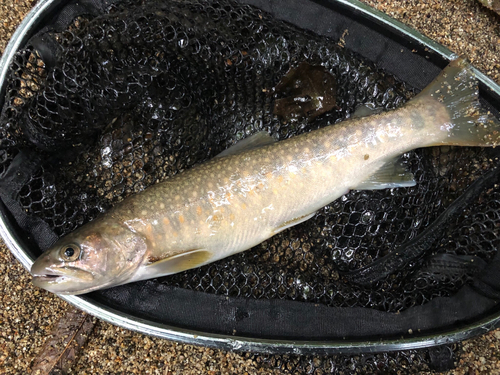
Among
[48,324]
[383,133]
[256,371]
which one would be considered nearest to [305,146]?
[383,133]

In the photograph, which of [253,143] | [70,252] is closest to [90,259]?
[70,252]

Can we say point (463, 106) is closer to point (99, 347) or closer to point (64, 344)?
point (99, 347)

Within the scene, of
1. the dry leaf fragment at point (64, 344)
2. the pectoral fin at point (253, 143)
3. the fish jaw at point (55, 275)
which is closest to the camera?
the fish jaw at point (55, 275)

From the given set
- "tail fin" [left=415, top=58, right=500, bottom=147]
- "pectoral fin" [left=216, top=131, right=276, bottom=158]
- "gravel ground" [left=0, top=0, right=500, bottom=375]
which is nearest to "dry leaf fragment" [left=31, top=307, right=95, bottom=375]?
"gravel ground" [left=0, top=0, right=500, bottom=375]

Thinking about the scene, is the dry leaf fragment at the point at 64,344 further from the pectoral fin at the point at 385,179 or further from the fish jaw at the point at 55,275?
the pectoral fin at the point at 385,179

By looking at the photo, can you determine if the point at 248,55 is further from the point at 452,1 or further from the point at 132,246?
the point at 452,1

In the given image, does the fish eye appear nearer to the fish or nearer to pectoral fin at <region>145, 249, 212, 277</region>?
the fish

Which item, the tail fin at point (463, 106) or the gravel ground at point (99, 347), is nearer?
the tail fin at point (463, 106)

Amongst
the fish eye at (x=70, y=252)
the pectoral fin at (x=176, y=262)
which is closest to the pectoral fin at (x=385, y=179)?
the pectoral fin at (x=176, y=262)
